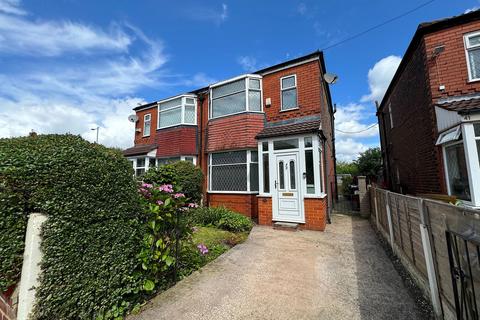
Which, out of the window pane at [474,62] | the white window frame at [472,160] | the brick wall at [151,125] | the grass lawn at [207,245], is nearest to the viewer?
the grass lawn at [207,245]

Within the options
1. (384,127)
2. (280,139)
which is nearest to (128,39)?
(280,139)

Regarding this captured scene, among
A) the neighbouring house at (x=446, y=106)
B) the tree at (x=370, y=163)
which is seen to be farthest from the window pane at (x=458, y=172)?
the tree at (x=370, y=163)

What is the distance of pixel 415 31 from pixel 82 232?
426 inches

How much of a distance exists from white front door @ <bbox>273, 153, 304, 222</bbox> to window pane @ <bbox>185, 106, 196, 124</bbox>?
20.8 feet

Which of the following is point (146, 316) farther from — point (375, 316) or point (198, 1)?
point (198, 1)

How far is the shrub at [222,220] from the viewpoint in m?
6.81

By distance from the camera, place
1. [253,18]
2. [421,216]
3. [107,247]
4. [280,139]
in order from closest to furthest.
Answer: [107,247] < [421,216] < [280,139] < [253,18]

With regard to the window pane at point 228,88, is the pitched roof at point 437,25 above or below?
above

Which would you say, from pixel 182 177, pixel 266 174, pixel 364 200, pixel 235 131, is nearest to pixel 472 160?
pixel 364 200

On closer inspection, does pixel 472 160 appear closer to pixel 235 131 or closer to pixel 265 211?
pixel 265 211

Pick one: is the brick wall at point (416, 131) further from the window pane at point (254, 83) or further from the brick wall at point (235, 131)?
the window pane at point (254, 83)

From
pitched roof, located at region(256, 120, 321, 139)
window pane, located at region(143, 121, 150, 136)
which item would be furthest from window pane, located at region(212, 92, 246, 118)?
window pane, located at region(143, 121, 150, 136)

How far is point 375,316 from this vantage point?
Answer: 8.68ft

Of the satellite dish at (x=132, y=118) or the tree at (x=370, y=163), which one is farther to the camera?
the tree at (x=370, y=163)
